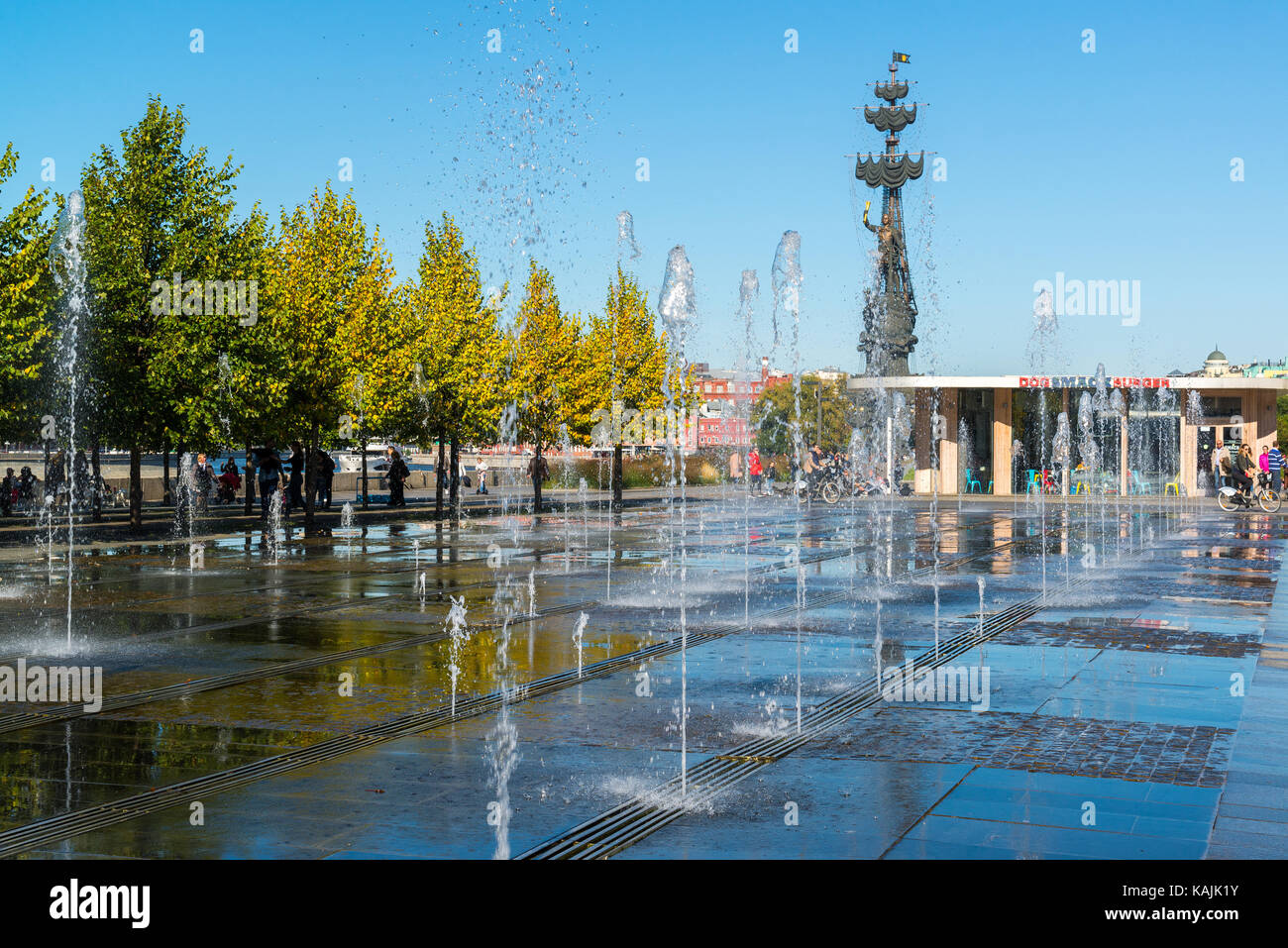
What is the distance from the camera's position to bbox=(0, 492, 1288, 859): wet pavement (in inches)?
244

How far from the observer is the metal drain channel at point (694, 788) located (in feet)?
19.4

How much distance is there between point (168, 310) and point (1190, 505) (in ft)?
107

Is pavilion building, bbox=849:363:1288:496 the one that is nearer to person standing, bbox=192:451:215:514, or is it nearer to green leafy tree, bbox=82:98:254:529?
person standing, bbox=192:451:215:514

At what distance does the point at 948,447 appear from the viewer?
54.5 m

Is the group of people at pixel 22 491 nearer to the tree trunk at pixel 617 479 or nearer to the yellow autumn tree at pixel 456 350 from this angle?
the yellow autumn tree at pixel 456 350

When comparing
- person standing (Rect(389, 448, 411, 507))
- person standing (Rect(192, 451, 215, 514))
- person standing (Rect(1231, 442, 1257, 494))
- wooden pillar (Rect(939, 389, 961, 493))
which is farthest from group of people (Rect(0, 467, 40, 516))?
person standing (Rect(1231, 442, 1257, 494))

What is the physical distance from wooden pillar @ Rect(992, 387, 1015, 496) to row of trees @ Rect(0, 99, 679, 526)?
27.4 meters

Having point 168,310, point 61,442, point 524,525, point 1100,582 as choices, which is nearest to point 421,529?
point 524,525

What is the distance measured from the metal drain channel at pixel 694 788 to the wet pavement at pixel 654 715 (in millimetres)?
33

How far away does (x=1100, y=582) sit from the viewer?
1777 centimetres

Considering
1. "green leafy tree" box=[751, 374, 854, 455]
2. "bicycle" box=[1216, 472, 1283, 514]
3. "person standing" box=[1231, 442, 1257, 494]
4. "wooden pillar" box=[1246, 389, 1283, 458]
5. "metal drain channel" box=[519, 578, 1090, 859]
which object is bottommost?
"metal drain channel" box=[519, 578, 1090, 859]

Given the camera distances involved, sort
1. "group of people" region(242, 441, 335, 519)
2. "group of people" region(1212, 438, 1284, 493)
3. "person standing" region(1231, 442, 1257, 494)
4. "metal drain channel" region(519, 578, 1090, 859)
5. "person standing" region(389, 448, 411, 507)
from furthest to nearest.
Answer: "person standing" region(389, 448, 411, 507)
"group of people" region(1212, 438, 1284, 493)
"person standing" region(1231, 442, 1257, 494)
"group of people" region(242, 441, 335, 519)
"metal drain channel" region(519, 578, 1090, 859)

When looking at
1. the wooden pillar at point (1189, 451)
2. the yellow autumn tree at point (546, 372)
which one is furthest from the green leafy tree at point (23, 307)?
the wooden pillar at point (1189, 451)
